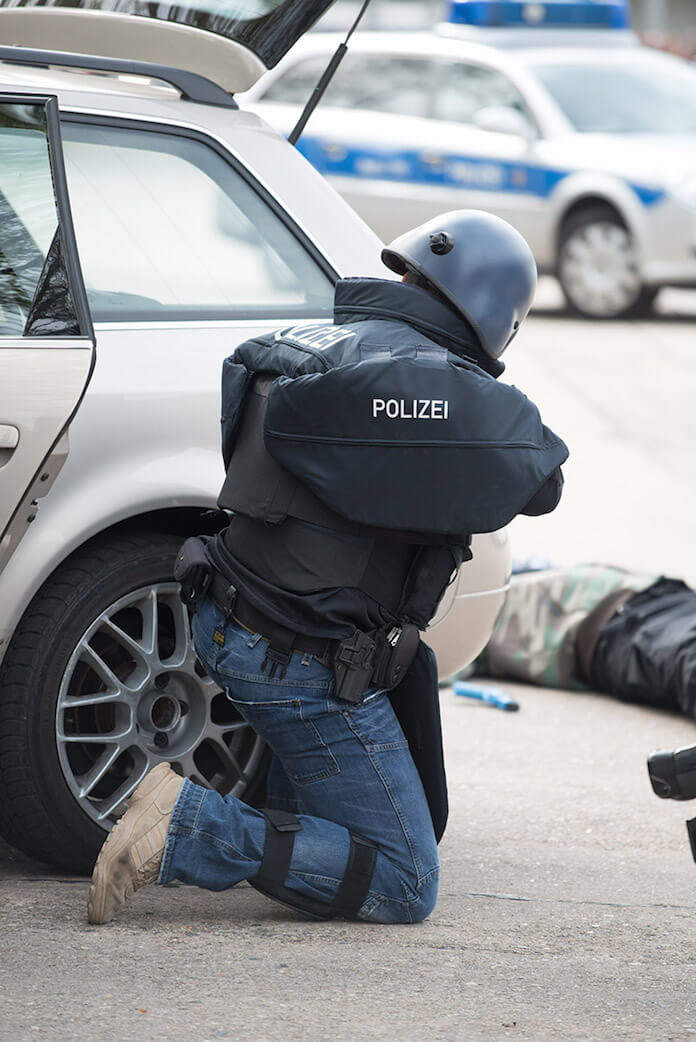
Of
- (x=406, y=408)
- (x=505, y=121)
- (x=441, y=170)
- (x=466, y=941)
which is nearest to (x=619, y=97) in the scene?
(x=505, y=121)

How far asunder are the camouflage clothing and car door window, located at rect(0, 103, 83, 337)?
274 cm

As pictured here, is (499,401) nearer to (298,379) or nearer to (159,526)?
(298,379)

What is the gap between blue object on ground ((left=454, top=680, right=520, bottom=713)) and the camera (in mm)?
5617

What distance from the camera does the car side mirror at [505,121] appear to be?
12.0m

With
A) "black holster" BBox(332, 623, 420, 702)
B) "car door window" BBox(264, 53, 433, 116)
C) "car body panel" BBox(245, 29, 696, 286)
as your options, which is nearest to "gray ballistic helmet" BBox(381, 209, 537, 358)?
"black holster" BBox(332, 623, 420, 702)

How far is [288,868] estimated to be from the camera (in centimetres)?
326

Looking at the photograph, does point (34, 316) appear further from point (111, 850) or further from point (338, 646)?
point (111, 850)

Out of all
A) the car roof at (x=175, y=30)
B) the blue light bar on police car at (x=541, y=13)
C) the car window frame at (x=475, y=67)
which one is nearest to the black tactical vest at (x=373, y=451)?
the car roof at (x=175, y=30)

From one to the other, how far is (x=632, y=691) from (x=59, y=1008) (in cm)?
316

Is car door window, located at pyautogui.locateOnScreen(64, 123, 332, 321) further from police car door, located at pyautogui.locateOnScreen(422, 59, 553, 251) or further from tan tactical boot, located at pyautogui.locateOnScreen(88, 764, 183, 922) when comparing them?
police car door, located at pyautogui.locateOnScreen(422, 59, 553, 251)

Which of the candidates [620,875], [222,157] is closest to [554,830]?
[620,875]

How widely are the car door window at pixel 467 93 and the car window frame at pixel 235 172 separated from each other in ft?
29.1

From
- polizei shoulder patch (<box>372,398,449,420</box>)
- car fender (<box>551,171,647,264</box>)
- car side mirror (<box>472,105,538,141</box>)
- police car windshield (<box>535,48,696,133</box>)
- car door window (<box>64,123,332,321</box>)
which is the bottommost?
car fender (<box>551,171,647,264</box>)

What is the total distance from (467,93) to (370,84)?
32.8 inches
